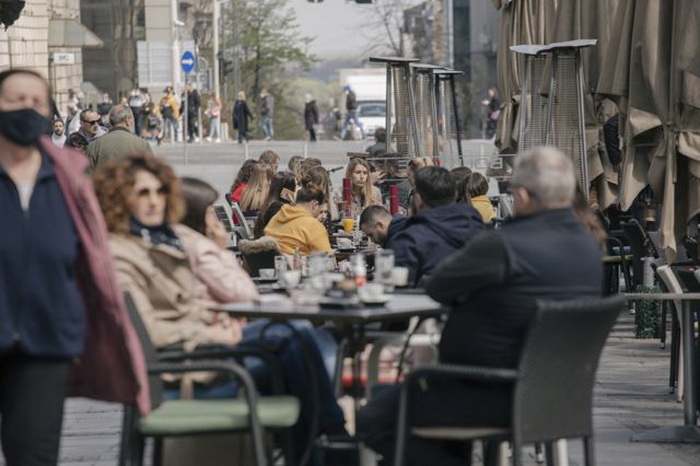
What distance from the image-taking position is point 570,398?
6758 millimetres

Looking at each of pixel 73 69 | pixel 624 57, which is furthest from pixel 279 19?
pixel 624 57

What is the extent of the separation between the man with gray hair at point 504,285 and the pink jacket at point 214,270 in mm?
973

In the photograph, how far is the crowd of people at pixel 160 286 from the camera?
6184mm

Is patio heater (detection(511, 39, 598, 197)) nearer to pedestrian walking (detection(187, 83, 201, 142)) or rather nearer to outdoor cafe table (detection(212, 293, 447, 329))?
outdoor cafe table (detection(212, 293, 447, 329))

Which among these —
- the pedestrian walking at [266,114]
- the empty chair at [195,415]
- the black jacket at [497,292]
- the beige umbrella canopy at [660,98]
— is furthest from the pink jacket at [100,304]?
the pedestrian walking at [266,114]

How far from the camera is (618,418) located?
10.5 metres

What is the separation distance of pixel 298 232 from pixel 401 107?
33.4 ft

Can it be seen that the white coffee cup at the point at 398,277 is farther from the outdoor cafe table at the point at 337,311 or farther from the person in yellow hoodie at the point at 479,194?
the person in yellow hoodie at the point at 479,194

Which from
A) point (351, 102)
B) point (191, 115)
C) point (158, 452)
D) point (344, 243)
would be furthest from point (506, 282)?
point (351, 102)

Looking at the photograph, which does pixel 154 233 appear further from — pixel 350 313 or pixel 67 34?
pixel 67 34

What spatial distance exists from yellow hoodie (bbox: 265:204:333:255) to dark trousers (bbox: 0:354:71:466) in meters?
6.39

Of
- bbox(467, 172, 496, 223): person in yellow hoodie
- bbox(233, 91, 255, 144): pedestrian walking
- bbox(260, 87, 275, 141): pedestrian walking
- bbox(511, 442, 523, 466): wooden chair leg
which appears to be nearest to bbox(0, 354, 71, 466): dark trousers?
bbox(511, 442, 523, 466): wooden chair leg

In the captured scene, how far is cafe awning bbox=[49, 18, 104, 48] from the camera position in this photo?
5488cm

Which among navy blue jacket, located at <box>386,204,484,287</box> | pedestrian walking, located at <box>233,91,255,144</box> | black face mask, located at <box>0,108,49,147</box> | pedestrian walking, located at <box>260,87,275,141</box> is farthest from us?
pedestrian walking, located at <box>260,87,275,141</box>
